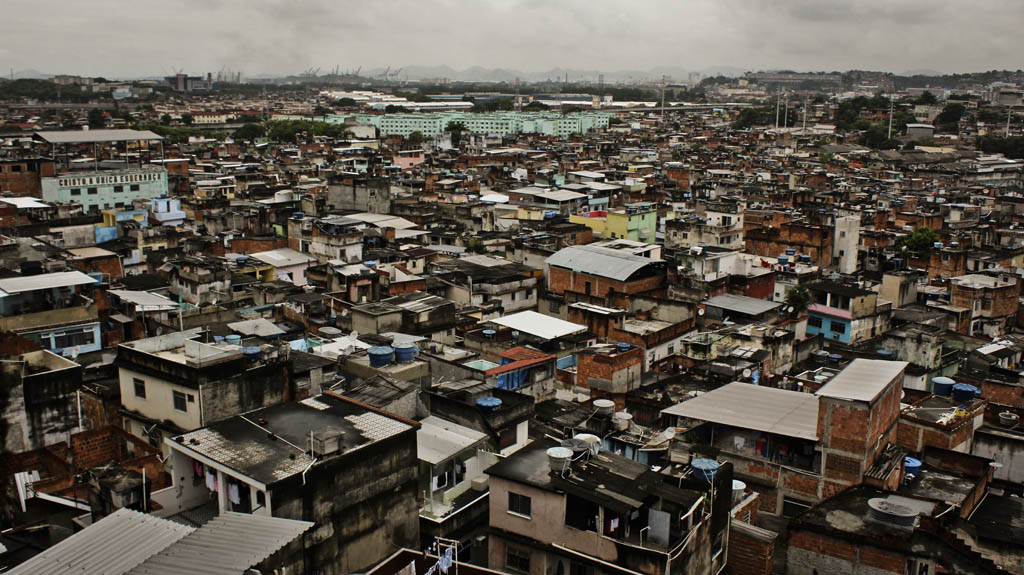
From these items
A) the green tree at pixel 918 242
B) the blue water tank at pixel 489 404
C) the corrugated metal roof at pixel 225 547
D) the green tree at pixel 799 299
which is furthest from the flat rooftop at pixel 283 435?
the green tree at pixel 918 242

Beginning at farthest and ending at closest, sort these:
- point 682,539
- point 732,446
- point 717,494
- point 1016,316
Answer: point 1016,316 < point 732,446 < point 717,494 < point 682,539

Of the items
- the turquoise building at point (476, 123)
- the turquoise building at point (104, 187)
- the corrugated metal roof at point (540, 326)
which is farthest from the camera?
the turquoise building at point (476, 123)

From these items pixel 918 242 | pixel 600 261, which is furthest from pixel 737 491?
pixel 918 242

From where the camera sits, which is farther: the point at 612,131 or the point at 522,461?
the point at 612,131

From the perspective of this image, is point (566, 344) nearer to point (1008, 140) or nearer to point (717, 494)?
point (717, 494)

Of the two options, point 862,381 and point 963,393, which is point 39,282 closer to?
point 862,381

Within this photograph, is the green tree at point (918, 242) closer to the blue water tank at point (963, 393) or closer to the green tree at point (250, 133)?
the blue water tank at point (963, 393)

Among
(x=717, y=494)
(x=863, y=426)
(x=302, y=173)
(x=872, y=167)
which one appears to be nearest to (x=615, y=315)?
(x=863, y=426)
